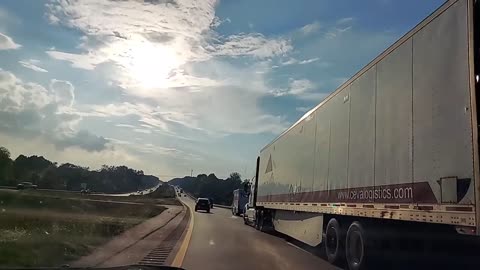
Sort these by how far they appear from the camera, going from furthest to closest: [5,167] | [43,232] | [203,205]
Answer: [203,205]
[5,167]
[43,232]

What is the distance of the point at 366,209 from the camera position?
11.1 meters

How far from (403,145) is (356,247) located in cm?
353

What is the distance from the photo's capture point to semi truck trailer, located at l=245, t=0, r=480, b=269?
7.27 meters

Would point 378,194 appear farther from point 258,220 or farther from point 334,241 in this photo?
point 258,220

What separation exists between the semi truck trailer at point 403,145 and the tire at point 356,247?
2cm

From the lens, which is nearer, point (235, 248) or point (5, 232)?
point (5, 232)

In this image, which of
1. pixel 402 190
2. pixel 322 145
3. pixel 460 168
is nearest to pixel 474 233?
pixel 460 168

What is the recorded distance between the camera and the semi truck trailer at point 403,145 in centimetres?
727

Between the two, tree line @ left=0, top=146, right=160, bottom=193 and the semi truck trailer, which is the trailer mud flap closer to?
the semi truck trailer

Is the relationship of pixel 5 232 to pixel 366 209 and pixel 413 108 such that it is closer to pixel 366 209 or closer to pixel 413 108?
pixel 366 209

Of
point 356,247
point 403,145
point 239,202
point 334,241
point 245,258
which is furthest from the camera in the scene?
point 239,202

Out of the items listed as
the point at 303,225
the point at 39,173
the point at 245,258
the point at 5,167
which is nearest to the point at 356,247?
the point at 245,258

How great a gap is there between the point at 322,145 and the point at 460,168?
8416 millimetres

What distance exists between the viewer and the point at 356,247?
12.0 m
